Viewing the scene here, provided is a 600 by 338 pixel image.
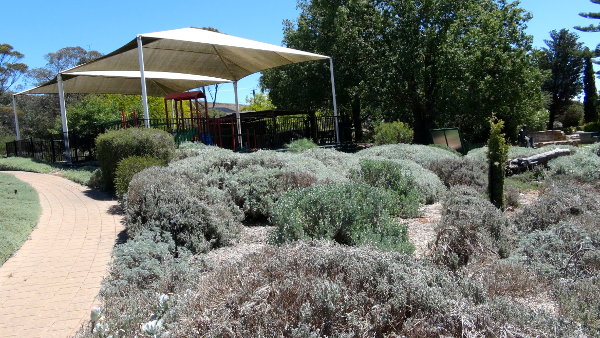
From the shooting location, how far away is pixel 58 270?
5500 millimetres

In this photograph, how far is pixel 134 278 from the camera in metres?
4.56

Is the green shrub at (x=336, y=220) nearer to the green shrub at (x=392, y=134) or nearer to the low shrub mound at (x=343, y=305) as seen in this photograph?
the low shrub mound at (x=343, y=305)

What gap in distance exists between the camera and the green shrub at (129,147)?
984cm

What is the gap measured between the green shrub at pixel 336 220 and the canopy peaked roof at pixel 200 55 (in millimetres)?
9175

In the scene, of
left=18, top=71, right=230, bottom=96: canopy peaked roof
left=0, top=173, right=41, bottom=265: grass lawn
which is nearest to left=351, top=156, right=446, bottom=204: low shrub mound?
left=0, top=173, right=41, bottom=265: grass lawn

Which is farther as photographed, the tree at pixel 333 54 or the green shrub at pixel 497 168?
the tree at pixel 333 54

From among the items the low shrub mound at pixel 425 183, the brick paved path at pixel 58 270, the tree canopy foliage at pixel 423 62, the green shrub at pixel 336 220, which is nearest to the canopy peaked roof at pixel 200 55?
the tree canopy foliage at pixel 423 62

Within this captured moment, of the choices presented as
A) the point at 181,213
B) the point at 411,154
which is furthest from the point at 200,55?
the point at 181,213

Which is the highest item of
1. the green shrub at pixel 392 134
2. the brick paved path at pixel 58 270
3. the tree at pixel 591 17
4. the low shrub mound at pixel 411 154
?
the tree at pixel 591 17

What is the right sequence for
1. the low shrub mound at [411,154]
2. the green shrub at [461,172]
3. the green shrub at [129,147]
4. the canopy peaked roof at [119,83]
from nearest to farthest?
the green shrub at [129,147], the green shrub at [461,172], the low shrub mound at [411,154], the canopy peaked roof at [119,83]

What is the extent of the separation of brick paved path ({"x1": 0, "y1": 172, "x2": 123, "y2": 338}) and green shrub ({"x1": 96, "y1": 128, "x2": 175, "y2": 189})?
1.14m

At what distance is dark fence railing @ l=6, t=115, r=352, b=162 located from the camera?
55.4ft

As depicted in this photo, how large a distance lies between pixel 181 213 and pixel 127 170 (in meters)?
3.06

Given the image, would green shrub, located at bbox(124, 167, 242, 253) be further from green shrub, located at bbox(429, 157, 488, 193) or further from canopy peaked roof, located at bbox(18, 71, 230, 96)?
canopy peaked roof, located at bbox(18, 71, 230, 96)
